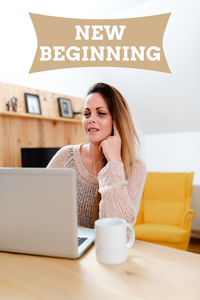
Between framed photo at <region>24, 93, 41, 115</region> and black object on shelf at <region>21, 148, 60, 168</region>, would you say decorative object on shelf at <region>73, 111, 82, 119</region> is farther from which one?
black object on shelf at <region>21, 148, 60, 168</region>

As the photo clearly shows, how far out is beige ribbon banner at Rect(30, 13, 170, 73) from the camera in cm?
289

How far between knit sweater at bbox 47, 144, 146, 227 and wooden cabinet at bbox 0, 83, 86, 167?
1.06m

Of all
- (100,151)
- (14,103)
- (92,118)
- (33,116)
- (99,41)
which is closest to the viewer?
(92,118)

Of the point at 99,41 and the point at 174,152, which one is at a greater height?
the point at 99,41

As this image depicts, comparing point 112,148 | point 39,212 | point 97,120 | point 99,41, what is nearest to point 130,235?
point 39,212

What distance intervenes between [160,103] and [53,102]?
1.44 metres

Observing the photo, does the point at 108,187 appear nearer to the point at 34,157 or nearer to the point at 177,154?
the point at 34,157

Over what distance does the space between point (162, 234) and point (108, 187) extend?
1.61 meters

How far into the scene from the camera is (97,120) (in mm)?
1445

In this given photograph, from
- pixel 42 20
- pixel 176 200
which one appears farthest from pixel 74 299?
pixel 42 20

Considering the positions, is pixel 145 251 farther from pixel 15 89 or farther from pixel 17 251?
pixel 15 89

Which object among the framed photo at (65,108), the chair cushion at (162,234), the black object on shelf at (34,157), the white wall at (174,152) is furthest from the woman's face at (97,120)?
the white wall at (174,152)

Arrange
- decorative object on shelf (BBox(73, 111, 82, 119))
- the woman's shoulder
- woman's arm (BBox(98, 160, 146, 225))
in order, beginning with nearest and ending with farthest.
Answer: woman's arm (BBox(98, 160, 146, 225)), the woman's shoulder, decorative object on shelf (BBox(73, 111, 82, 119))

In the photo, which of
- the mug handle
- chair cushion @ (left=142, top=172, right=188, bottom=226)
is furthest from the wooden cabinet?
the mug handle
